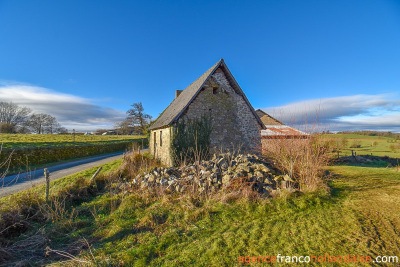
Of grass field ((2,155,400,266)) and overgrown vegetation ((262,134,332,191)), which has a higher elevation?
overgrown vegetation ((262,134,332,191))

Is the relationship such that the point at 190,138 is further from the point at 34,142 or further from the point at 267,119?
the point at 34,142

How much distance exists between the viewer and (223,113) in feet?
42.7

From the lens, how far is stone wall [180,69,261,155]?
498 inches

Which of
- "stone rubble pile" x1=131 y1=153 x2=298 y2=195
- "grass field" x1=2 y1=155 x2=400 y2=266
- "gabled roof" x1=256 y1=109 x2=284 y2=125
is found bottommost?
"grass field" x1=2 y1=155 x2=400 y2=266

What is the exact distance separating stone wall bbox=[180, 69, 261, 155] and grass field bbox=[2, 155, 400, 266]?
262 inches

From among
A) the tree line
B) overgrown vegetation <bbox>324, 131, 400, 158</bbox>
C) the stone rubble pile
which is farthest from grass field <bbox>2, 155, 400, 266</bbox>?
the tree line

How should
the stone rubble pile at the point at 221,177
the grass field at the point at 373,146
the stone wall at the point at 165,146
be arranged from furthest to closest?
the grass field at the point at 373,146
the stone wall at the point at 165,146
the stone rubble pile at the point at 221,177

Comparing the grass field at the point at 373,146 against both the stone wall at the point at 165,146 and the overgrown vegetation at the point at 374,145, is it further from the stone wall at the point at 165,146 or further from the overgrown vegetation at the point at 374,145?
the stone wall at the point at 165,146

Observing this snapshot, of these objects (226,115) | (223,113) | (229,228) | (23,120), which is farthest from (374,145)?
(23,120)

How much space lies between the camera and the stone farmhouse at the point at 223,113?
12492 mm

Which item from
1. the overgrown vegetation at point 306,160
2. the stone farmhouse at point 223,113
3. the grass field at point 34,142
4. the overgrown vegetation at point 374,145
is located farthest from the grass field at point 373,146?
the grass field at point 34,142

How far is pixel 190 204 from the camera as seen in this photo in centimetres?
611

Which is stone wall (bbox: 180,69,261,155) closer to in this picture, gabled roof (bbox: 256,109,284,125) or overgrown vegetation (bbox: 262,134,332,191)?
overgrown vegetation (bbox: 262,134,332,191)

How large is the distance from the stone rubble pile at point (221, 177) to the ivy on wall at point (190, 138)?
2984 mm
